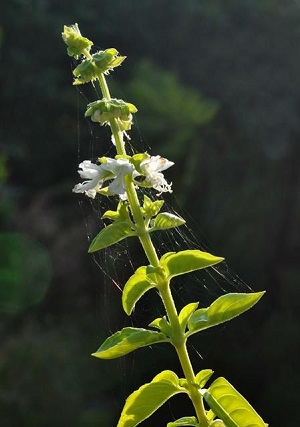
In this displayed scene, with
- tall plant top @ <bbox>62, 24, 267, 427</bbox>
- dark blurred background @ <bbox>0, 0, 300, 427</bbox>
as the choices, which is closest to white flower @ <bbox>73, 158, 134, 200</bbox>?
tall plant top @ <bbox>62, 24, 267, 427</bbox>

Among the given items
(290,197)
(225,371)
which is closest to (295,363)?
(225,371)

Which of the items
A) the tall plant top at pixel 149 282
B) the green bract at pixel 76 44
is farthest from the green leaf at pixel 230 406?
the green bract at pixel 76 44

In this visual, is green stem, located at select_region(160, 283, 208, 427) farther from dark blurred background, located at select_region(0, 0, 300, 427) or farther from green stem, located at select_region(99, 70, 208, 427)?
dark blurred background, located at select_region(0, 0, 300, 427)

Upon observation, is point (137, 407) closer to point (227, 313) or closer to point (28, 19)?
point (227, 313)

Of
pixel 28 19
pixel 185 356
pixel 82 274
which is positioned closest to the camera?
pixel 185 356

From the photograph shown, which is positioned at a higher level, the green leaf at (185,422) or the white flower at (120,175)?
the white flower at (120,175)

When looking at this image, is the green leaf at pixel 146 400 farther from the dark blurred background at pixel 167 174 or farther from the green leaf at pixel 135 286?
the dark blurred background at pixel 167 174
